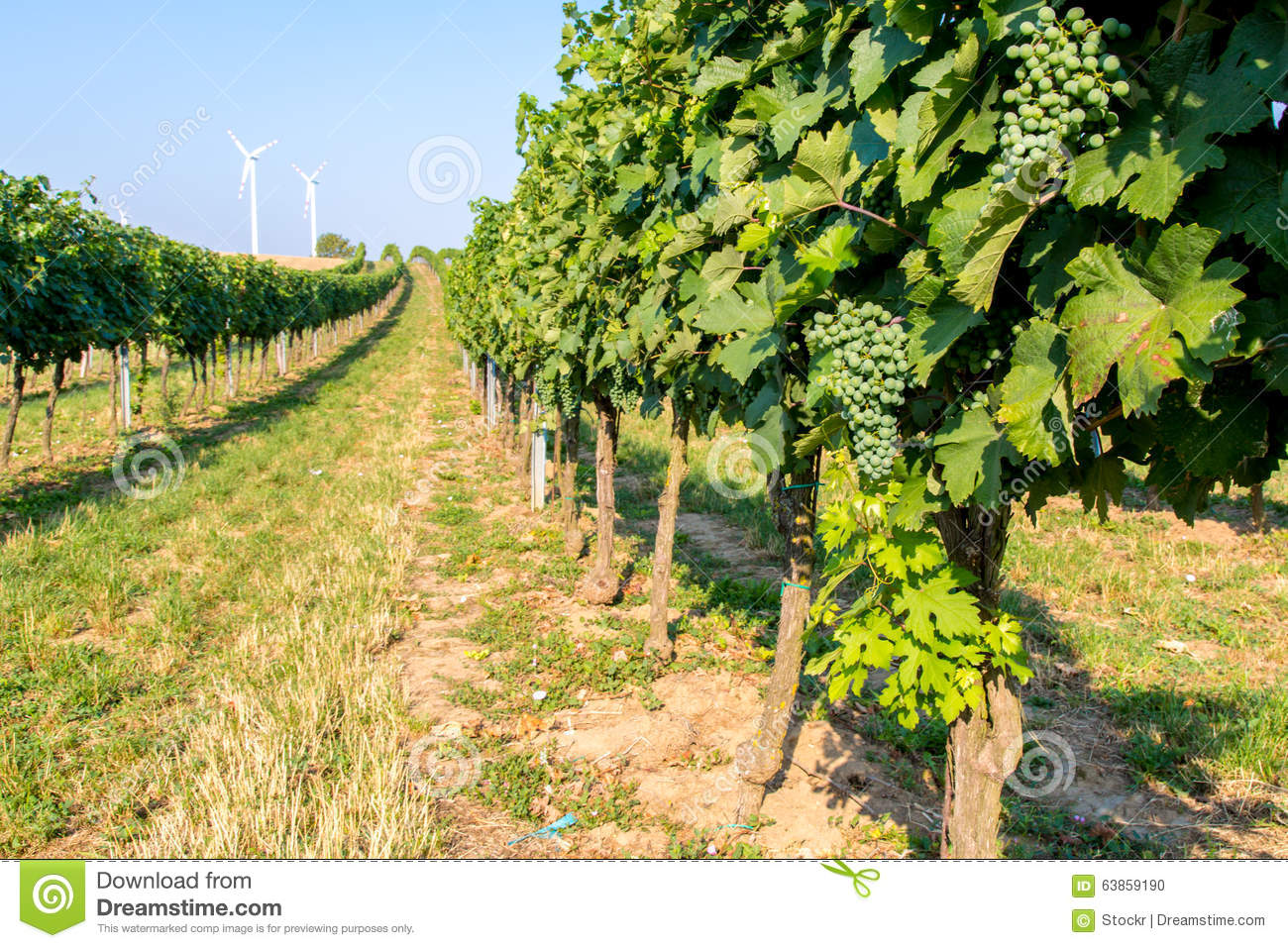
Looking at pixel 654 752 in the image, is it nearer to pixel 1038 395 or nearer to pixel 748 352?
pixel 748 352

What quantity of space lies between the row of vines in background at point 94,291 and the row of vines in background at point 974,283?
11.9 metres

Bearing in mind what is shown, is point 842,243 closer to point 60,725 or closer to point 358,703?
point 358,703

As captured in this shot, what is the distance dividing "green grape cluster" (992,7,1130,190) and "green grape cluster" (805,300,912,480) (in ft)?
1.87

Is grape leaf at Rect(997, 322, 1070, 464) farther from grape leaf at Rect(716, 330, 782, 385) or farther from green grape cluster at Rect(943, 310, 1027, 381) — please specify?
grape leaf at Rect(716, 330, 782, 385)

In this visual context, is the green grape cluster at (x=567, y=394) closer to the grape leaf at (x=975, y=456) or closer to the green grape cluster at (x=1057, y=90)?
the grape leaf at (x=975, y=456)

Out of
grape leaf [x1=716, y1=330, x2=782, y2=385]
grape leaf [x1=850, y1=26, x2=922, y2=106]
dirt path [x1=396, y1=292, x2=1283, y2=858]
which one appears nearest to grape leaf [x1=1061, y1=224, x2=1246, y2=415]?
grape leaf [x1=850, y1=26, x2=922, y2=106]

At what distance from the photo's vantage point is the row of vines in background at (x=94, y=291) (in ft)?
37.6

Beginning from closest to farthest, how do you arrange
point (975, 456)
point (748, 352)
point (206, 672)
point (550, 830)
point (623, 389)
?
point (975, 456) < point (748, 352) < point (550, 830) < point (206, 672) < point (623, 389)

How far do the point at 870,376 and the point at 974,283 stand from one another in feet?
1.54

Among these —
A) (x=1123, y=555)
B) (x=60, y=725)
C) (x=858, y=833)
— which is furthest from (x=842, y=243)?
(x=1123, y=555)

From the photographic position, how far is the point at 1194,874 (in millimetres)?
2320

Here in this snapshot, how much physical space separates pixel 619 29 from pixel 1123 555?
7.76m

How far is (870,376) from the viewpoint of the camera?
82.9 inches

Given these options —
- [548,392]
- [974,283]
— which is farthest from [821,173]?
[548,392]
